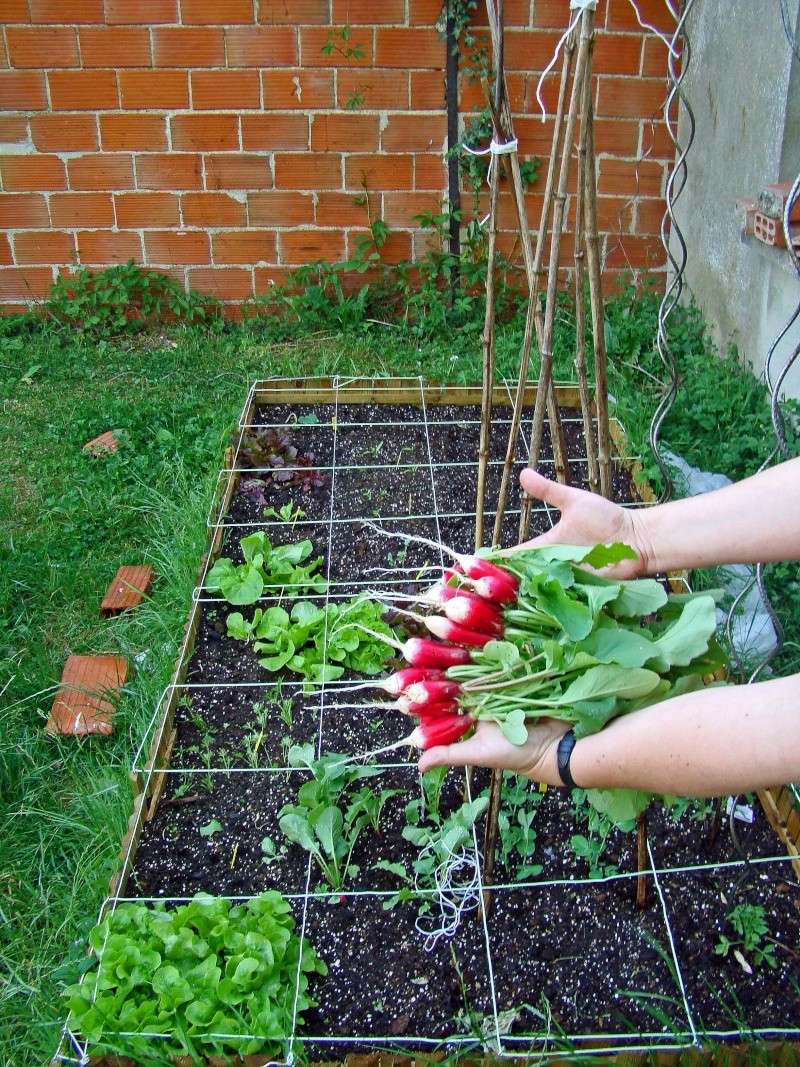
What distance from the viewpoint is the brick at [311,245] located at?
5234 mm

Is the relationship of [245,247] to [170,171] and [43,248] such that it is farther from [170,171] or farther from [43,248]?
[43,248]

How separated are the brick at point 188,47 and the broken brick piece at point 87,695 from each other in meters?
3.17

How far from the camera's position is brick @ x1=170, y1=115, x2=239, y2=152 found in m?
5.03

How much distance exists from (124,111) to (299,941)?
4237 mm

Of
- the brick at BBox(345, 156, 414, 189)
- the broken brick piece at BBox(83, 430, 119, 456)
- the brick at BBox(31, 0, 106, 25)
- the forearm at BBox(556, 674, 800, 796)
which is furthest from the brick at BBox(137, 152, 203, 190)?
the forearm at BBox(556, 674, 800, 796)

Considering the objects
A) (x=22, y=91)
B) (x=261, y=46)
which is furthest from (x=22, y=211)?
(x=261, y=46)

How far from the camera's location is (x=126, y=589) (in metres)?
3.47

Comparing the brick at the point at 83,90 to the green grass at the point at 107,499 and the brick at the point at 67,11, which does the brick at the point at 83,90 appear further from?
the green grass at the point at 107,499

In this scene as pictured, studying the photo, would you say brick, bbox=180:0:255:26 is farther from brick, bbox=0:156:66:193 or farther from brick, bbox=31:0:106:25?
brick, bbox=0:156:66:193

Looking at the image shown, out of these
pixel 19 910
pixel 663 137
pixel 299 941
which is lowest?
pixel 19 910

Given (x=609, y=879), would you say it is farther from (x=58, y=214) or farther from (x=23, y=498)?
(x=58, y=214)

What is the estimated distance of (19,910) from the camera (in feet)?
7.98

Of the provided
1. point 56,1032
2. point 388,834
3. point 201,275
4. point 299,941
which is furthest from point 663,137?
point 56,1032

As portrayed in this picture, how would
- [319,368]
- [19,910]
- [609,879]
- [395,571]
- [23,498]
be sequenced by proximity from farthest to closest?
[319,368]
[23,498]
[395,571]
[19,910]
[609,879]
